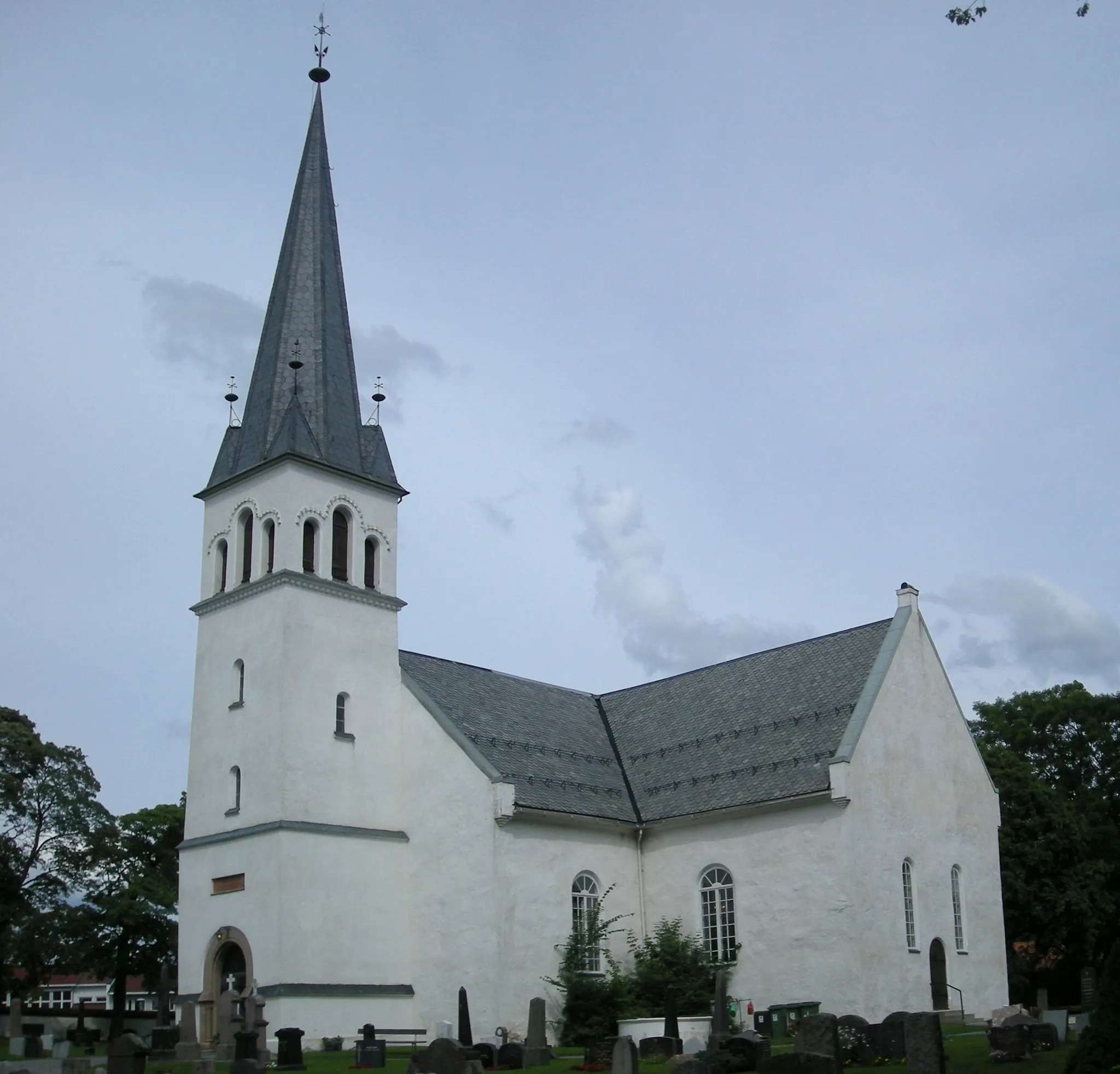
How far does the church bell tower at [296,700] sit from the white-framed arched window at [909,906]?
44.2 ft

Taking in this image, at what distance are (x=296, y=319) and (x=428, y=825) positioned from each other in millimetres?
15998

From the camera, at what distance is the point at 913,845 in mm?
36719

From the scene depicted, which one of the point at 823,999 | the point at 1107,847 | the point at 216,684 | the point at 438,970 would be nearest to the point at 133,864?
the point at 216,684

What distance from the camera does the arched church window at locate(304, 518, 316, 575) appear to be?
125 ft

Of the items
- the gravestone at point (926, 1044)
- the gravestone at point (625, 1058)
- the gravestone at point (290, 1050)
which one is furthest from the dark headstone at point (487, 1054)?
the gravestone at point (926, 1044)

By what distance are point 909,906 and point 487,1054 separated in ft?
46.1

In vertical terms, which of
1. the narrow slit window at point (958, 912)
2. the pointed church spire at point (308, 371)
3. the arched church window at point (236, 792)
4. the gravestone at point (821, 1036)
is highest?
the pointed church spire at point (308, 371)

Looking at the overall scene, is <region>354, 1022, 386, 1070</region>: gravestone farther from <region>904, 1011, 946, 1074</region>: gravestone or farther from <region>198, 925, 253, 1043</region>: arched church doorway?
<region>904, 1011, 946, 1074</region>: gravestone

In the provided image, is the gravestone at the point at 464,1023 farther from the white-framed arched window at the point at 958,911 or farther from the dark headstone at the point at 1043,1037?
the white-framed arched window at the point at 958,911

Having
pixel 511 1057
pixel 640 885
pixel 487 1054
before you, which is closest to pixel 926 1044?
pixel 511 1057

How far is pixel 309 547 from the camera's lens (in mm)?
38375

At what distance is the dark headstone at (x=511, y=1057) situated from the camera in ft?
89.3

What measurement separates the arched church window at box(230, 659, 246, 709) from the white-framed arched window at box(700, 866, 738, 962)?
13.8m

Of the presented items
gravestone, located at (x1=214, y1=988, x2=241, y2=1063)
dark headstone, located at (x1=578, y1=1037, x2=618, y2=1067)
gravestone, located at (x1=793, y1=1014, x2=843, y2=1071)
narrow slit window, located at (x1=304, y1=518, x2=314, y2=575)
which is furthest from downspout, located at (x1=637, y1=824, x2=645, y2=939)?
gravestone, located at (x1=793, y1=1014, x2=843, y2=1071)
